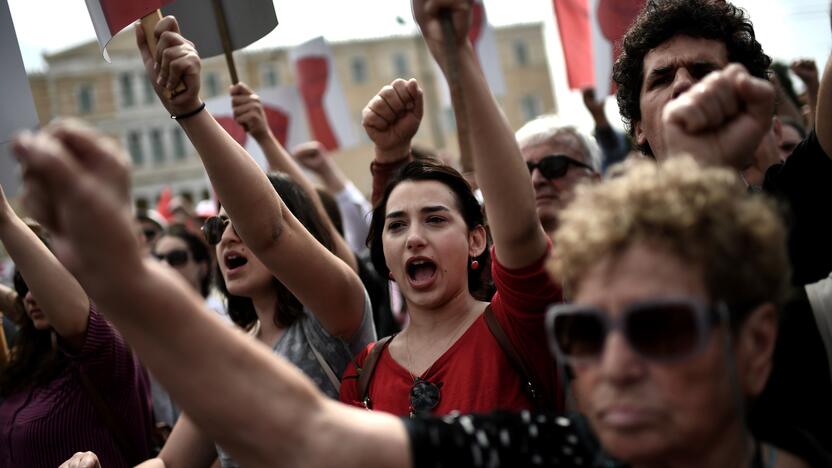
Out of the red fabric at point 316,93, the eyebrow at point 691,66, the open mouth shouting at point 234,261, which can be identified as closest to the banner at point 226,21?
the open mouth shouting at point 234,261

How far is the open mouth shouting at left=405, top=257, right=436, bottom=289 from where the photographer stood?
9.09 feet

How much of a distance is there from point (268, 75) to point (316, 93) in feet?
173

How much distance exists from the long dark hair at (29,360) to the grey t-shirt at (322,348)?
1035mm

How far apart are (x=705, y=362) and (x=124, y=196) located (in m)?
0.93

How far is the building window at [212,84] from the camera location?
192 ft

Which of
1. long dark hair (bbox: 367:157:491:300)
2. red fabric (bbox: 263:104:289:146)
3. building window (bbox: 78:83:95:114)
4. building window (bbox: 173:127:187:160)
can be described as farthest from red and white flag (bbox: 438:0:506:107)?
building window (bbox: 173:127:187:160)

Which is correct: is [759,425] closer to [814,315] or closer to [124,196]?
[814,315]

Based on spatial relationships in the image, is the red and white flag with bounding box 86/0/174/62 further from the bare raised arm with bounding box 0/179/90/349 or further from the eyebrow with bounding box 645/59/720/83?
the eyebrow with bounding box 645/59/720/83

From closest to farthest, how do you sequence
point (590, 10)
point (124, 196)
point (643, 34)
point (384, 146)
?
point (124, 196) < point (643, 34) < point (384, 146) < point (590, 10)

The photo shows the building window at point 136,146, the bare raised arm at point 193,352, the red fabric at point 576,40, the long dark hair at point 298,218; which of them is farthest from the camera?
the building window at point 136,146

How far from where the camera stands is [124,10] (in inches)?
114

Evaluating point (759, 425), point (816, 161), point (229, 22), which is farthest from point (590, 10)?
point (759, 425)

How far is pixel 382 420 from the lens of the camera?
1.58 metres

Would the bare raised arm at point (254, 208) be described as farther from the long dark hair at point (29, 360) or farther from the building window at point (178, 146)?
the building window at point (178, 146)
